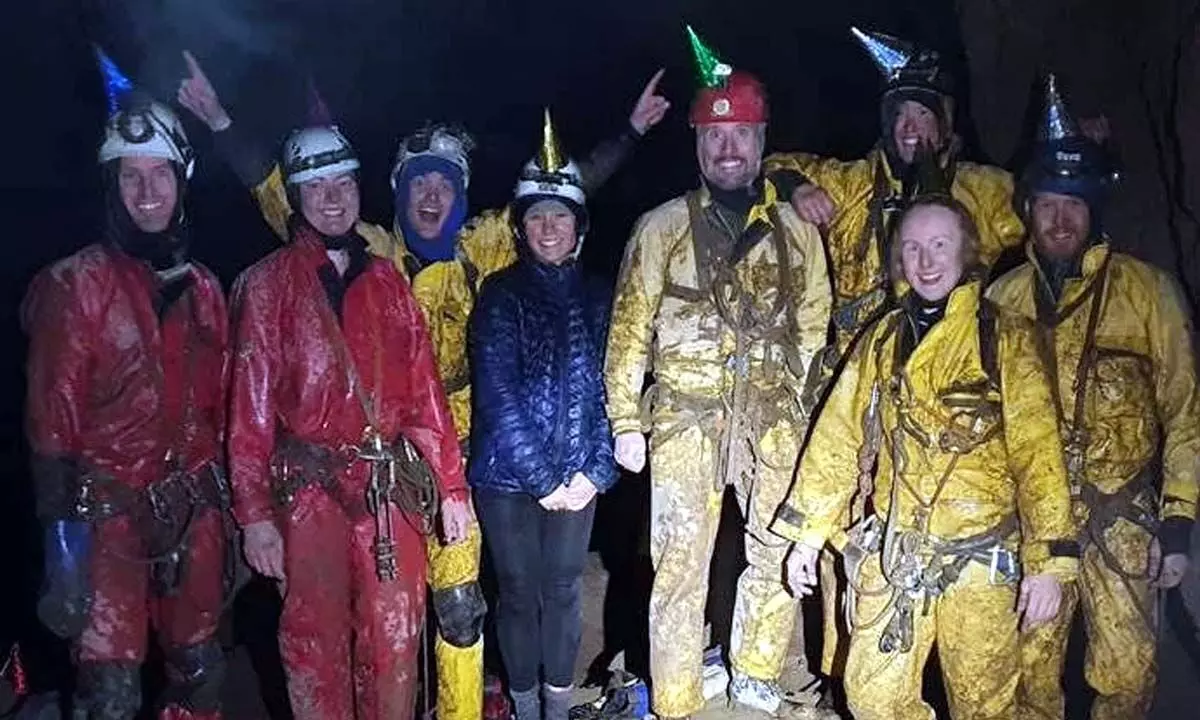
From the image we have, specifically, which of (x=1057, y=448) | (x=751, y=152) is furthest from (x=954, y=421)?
(x=751, y=152)

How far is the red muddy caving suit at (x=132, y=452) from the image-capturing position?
4.60m

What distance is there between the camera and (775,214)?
531 centimetres

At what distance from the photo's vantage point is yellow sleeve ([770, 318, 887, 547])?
491cm

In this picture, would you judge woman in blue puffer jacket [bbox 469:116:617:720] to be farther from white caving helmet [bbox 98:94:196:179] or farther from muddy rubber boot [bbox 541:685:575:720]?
white caving helmet [bbox 98:94:196:179]

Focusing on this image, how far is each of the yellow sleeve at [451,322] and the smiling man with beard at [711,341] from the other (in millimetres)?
692

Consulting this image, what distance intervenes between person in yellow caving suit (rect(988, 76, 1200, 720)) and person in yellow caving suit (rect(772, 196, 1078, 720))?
37 cm

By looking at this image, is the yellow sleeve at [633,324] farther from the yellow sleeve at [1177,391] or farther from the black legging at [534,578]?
the yellow sleeve at [1177,391]

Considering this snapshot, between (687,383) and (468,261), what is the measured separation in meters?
1.15

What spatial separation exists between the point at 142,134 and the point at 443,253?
1332 millimetres

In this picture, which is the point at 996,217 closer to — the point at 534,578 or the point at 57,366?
the point at 534,578

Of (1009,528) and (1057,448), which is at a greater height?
(1057,448)

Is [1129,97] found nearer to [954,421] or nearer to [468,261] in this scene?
[954,421]

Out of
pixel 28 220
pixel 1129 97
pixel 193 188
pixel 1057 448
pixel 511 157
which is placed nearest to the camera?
pixel 1057 448

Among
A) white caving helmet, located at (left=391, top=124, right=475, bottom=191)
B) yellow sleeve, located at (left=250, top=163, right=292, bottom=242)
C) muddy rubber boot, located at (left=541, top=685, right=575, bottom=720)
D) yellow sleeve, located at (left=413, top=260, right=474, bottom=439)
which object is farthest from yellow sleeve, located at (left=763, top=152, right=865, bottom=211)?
muddy rubber boot, located at (left=541, top=685, right=575, bottom=720)
